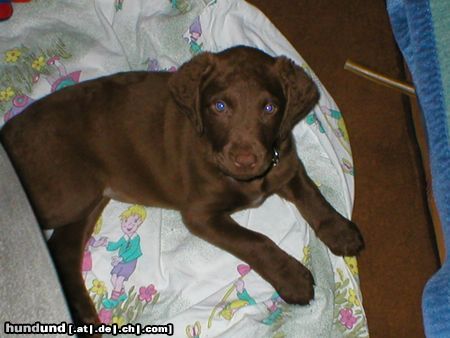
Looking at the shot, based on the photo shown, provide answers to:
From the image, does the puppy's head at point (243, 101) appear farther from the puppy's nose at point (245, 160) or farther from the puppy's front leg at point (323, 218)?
the puppy's front leg at point (323, 218)

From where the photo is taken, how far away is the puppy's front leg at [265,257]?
105 inches

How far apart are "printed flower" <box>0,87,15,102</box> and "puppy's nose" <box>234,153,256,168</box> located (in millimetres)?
1774

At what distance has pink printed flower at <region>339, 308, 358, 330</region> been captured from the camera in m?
2.80

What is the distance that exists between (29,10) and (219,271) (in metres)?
2.07

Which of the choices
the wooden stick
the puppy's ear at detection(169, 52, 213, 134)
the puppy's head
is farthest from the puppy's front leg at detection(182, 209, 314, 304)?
the wooden stick

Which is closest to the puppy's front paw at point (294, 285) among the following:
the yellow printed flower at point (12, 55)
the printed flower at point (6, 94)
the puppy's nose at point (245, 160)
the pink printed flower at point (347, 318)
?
the pink printed flower at point (347, 318)

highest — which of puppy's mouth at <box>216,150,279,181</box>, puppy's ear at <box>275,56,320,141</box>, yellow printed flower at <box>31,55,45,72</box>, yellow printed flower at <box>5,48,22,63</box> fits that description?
puppy's ear at <box>275,56,320,141</box>

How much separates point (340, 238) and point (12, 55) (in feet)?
7.24

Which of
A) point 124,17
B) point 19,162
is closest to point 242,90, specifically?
point 19,162

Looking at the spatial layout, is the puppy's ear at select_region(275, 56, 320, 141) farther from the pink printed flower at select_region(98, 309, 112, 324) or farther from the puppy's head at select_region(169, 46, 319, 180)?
the pink printed flower at select_region(98, 309, 112, 324)

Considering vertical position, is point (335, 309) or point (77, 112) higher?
point (77, 112)

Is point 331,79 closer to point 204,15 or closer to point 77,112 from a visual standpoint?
point 204,15

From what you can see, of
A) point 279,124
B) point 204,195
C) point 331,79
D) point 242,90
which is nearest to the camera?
point 242,90

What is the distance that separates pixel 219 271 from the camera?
9.68 feet
